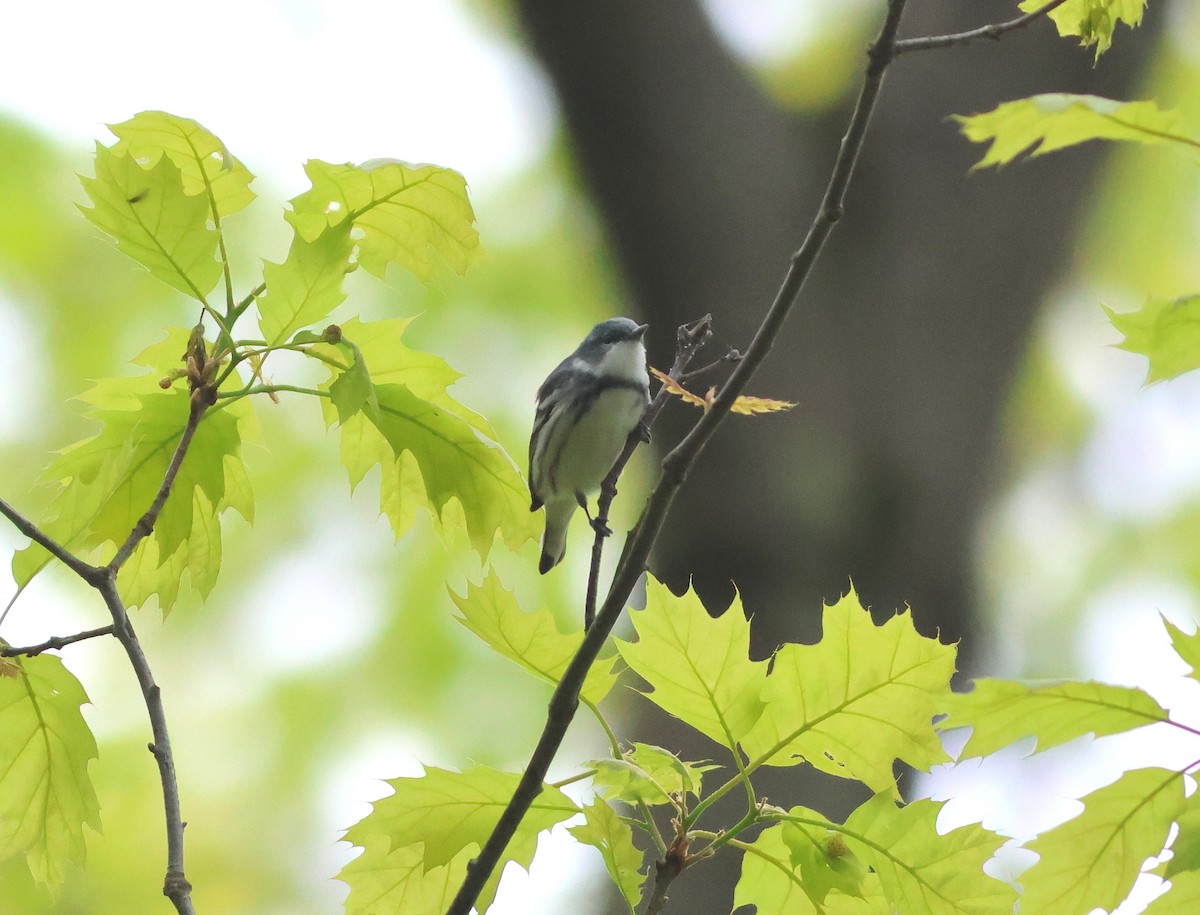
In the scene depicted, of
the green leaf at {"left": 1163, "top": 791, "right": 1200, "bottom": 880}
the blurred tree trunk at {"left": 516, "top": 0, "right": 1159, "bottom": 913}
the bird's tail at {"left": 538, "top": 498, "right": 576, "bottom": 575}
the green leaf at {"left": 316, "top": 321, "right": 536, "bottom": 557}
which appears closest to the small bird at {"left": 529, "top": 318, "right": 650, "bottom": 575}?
the bird's tail at {"left": 538, "top": 498, "right": 576, "bottom": 575}

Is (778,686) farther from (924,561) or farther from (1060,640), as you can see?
(1060,640)

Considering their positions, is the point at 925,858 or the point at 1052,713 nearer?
the point at 1052,713

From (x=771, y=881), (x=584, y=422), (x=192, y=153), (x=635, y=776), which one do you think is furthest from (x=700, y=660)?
(x=584, y=422)

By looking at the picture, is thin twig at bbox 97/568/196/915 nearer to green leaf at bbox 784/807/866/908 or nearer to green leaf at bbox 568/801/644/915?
green leaf at bbox 568/801/644/915

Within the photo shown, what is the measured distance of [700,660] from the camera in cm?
114

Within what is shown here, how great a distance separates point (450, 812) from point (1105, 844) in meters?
0.62

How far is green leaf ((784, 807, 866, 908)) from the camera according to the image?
3.61 feet

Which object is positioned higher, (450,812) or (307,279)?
(307,279)

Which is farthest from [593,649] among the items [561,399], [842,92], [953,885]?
[842,92]

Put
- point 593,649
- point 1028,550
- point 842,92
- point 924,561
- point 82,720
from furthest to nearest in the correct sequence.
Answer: point 1028,550
point 842,92
point 924,561
point 82,720
point 593,649

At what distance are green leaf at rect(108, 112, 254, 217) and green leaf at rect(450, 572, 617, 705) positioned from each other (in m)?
0.57

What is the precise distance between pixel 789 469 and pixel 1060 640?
10.3ft

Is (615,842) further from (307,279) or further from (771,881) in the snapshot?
(307,279)

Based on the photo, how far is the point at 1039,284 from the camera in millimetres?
3545
